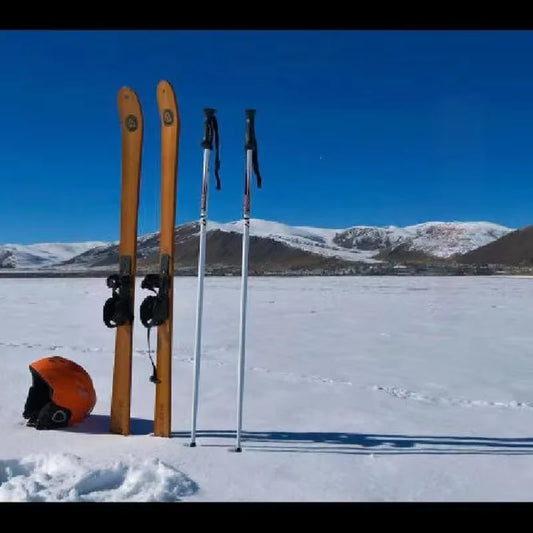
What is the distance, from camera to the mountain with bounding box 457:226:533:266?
110m

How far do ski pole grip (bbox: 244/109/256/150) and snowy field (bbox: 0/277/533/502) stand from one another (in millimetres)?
1801

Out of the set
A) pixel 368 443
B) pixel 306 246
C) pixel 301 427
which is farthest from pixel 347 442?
pixel 306 246

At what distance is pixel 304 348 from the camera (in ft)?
26.2

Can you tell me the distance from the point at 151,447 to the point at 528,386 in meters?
3.78

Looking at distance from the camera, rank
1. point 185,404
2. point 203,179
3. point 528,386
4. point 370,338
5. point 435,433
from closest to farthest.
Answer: point 203,179, point 435,433, point 185,404, point 528,386, point 370,338

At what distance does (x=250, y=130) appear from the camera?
11.8 ft

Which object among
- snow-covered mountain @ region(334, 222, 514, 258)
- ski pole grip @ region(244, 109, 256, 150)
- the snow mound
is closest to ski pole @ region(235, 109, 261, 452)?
ski pole grip @ region(244, 109, 256, 150)

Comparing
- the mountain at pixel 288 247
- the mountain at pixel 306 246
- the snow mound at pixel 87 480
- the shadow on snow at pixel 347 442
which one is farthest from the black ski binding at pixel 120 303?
the mountain at pixel 288 247

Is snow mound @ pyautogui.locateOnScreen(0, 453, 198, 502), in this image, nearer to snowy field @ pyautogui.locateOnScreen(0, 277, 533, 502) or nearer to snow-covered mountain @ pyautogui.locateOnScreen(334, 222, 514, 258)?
snowy field @ pyautogui.locateOnScreen(0, 277, 533, 502)

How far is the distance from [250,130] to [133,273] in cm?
123

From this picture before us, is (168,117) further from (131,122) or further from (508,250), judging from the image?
(508,250)
